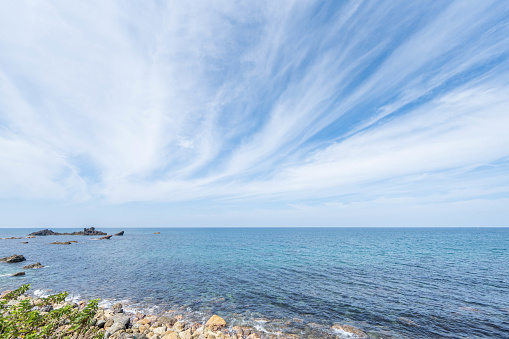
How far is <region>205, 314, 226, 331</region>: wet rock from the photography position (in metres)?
19.0

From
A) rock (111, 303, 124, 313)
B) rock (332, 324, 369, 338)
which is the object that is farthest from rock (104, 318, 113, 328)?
rock (332, 324, 369, 338)

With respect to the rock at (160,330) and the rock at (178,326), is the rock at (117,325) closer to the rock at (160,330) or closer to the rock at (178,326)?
the rock at (160,330)

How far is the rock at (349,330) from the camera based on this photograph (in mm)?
18133

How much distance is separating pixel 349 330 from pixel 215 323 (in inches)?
465

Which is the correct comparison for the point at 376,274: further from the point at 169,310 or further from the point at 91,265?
the point at 91,265

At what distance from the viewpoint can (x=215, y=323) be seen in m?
19.5

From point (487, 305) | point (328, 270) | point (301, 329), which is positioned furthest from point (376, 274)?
point (301, 329)

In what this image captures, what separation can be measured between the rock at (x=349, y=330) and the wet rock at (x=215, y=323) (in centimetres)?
998

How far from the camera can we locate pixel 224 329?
61.6 feet

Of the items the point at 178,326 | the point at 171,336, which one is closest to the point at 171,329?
the point at 178,326

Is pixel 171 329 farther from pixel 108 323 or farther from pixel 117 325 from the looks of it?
pixel 108 323

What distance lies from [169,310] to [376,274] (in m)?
34.2

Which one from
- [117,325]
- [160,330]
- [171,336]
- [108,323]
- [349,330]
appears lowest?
[349,330]

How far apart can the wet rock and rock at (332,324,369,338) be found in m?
9.98
